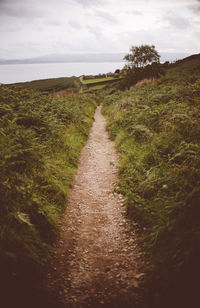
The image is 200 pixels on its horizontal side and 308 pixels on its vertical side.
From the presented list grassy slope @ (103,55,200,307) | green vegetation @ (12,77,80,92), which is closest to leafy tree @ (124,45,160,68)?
green vegetation @ (12,77,80,92)

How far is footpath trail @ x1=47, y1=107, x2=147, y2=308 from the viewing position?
2830mm

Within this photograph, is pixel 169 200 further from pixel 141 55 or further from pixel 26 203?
pixel 141 55

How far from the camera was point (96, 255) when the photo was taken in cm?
367

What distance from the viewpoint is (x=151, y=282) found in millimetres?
2846

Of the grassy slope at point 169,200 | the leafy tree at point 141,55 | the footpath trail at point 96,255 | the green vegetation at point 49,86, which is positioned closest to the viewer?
the grassy slope at point 169,200

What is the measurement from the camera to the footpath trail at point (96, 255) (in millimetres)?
2830

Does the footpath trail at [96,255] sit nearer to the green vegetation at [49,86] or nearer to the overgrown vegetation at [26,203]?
the overgrown vegetation at [26,203]

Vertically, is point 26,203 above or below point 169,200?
above

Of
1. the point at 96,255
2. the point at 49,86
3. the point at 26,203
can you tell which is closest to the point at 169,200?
the point at 96,255

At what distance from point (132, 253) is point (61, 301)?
1501mm

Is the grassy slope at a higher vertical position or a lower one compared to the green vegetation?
lower

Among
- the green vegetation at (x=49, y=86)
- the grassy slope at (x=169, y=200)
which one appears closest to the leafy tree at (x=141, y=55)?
the green vegetation at (x=49, y=86)

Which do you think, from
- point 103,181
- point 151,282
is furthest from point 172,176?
point 103,181

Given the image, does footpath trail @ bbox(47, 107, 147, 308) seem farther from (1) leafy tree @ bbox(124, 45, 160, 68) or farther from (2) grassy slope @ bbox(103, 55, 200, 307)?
(1) leafy tree @ bbox(124, 45, 160, 68)
